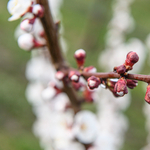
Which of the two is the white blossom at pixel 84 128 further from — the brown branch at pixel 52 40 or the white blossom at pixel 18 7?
the white blossom at pixel 18 7

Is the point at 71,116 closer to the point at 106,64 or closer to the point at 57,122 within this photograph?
the point at 57,122

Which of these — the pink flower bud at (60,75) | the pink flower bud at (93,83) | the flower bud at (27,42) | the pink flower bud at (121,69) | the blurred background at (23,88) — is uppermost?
the flower bud at (27,42)

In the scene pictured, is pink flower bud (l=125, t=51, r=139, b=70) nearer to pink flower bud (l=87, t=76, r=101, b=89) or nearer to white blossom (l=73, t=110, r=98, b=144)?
pink flower bud (l=87, t=76, r=101, b=89)

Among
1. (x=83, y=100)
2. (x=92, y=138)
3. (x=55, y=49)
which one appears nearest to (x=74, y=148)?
(x=92, y=138)

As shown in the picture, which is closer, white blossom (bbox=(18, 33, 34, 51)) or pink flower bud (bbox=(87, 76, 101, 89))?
pink flower bud (bbox=(87, 76, 101, 89))

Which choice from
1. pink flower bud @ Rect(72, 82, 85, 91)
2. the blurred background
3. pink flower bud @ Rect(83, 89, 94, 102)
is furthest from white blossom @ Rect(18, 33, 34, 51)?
the blurred background

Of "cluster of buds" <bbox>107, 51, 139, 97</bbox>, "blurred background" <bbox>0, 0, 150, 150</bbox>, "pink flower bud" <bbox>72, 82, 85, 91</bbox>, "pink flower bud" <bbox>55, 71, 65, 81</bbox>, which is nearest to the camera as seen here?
"cluster of buds" <bbox>107, 51, 139, 97</bbox>

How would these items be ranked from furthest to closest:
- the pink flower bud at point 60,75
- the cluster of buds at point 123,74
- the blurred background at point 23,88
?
the blurred background at point 23,88
the pink flower bud at point 60,75
the cluster of buds at point 123,74

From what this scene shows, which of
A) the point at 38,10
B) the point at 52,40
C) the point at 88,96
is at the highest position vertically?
the point at 38,10

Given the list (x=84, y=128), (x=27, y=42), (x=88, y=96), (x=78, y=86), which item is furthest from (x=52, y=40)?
(x=84, y=128)

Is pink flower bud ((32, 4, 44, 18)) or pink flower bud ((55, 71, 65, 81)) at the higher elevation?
pink flower bud ((32, 4, 44, 18))

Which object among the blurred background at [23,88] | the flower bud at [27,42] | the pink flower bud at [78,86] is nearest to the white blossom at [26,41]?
the flower bud at [27,42]

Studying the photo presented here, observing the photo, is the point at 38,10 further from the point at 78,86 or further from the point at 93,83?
the point at 78,86
